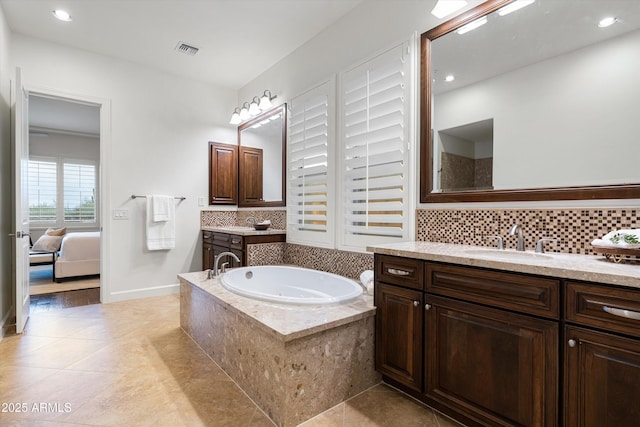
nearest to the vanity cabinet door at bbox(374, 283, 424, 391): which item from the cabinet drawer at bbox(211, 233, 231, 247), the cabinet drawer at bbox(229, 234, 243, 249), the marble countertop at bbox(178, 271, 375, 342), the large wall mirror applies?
the marble countertop at bbox(178, 271, 375, 342)

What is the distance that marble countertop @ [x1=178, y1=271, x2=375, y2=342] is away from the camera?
5.25 feet

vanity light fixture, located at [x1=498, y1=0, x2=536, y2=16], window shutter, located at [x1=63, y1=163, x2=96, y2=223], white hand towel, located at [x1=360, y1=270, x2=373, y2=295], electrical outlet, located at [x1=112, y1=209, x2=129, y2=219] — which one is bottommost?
white hand towel, located at [x1=360, y1=270, x2=373, y2=295]

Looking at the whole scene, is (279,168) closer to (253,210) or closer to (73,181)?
(253,210)

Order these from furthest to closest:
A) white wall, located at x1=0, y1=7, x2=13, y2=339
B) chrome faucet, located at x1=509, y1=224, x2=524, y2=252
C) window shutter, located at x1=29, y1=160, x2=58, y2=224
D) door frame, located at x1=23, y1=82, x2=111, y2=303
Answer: window shutter, located at x1=29, y1=160, x2=58, y2=224 → door frame, located at x1=23, y1=82, x2=111, y2=303 → white wall, located at x1=0, y1=7, x2=13, y2=339 → chrome faucet, located at x1=509, y1=224, x2=524, y2=252

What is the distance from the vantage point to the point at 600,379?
3.68 feet

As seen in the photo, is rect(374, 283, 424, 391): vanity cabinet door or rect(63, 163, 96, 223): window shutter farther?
rect(63, 163, 96, 223): window shutter

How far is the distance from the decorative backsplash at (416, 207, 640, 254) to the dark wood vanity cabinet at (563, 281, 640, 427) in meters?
0.58

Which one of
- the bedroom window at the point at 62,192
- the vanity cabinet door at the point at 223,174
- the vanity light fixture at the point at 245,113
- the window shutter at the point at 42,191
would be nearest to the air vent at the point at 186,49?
the vanity light fixture at the point at 245,113

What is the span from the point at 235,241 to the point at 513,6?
2966mm

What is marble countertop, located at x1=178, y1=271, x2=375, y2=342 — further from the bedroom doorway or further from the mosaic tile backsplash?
the bedroom doorway

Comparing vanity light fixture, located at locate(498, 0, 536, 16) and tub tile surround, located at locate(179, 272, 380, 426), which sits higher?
vanity light fixture, located at locate(498, 0, 536, 16)

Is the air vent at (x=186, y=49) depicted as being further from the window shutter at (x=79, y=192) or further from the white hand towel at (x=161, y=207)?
the window shutter at (x=79, y=192)

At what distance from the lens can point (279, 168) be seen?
376cm

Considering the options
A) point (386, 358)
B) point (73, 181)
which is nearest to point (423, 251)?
point (386, 358)
